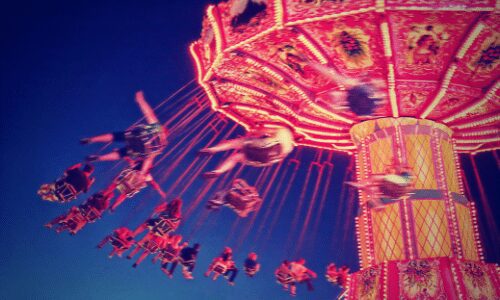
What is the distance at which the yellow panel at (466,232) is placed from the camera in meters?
7.71

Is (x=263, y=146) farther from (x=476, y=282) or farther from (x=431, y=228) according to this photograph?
(x=476, y=282)

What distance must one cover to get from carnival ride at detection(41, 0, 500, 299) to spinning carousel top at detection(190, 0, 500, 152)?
0.02 metres

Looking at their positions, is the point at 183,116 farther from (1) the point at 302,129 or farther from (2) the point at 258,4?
(2) the point at 258,4

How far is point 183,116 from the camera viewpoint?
36.7 feet

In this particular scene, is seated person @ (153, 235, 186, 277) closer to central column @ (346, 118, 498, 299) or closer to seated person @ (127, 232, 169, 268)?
seated person @ (127, 232, 169, 268)

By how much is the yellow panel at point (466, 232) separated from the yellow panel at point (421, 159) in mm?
647

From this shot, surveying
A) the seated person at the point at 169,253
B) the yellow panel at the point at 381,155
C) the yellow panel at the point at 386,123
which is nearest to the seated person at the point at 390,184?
the yellow panel at the point at 381,155

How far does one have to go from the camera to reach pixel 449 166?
838 centimetres

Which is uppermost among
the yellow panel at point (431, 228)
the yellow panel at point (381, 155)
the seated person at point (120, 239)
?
the yellow panel at point (381, 155)

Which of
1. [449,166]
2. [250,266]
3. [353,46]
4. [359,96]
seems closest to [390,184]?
[359,96]

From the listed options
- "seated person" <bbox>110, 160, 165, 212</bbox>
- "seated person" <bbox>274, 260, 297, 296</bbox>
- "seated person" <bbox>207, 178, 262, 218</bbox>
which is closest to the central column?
"seated person" <bbox>207, 178, 262, 218</bbox>

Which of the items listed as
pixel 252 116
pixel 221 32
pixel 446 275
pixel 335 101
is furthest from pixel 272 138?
pixel 446 275

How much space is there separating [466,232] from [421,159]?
1446mm

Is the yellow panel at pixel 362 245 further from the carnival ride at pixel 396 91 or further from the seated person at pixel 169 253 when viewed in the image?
the seated person at pixel 169 253
